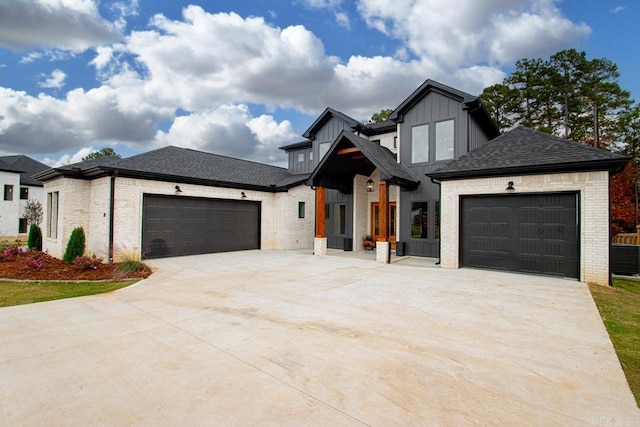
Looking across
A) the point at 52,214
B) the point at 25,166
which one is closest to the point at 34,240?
the point at 52,214

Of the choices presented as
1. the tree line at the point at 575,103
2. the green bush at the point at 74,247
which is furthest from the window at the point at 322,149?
the tree line at the point at 575,103

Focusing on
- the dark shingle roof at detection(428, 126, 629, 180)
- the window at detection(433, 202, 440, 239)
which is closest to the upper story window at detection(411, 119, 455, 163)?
the dark shingle roof at detection(428, 126, 629, 180)

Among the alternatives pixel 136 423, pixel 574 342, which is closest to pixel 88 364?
pixel 136 423

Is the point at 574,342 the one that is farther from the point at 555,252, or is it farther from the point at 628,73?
the point at 628,73

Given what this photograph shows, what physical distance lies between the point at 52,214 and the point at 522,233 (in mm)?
18231

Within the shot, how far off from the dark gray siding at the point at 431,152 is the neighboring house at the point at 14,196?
2856 cm

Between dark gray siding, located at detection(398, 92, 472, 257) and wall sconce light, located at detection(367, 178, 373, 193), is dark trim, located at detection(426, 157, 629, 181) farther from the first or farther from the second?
wall sconce light, located at detection(367, 178, 373, 193)

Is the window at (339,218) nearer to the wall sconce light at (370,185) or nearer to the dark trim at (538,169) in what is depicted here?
the wall sconce light at (370,185)

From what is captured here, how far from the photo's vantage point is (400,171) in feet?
42.4

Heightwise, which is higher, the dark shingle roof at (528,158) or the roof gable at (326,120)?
the roof gable at (326,120)

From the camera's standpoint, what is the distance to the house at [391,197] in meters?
8.88

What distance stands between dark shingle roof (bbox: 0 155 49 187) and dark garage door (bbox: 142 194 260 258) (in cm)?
1991

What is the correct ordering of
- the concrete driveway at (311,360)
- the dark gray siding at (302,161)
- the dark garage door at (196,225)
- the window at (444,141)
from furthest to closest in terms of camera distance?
the dark gray siding at (302,161) → the window at (444,141) → the dark garage door at (196,225) → the concrete driveway at (311,360)

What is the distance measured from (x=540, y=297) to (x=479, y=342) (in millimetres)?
3665
